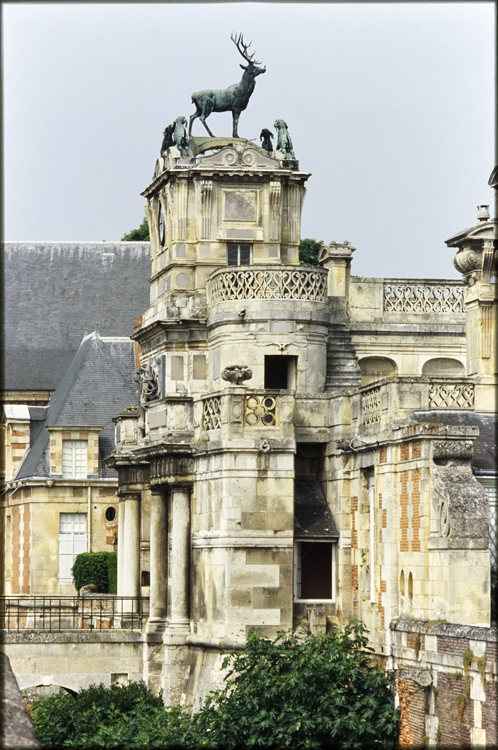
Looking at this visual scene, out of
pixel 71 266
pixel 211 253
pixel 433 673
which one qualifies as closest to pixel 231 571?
pixel 433 673

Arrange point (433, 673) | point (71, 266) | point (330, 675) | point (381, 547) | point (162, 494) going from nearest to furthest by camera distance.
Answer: point (433, 673) → point (330, 675) → point (381, 547) → point (162, 494) → point (71, 266)

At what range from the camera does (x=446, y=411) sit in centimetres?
2222

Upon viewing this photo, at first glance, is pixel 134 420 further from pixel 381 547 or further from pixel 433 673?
pixel 433 673

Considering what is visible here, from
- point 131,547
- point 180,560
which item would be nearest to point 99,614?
point 131,547

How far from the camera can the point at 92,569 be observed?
39.8 metres

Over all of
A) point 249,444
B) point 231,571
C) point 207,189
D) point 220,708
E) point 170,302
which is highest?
point 207,189

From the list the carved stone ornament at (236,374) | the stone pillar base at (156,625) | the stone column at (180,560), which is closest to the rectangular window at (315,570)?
the stone column at (180,560)

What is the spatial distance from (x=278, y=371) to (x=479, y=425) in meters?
6.25

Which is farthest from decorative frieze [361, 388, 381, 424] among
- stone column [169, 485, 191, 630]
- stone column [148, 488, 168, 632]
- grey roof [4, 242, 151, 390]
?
grey roof [4, 242, 151, 390]

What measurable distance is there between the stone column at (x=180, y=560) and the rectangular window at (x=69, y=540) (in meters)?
14.9

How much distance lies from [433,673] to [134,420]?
13.3m

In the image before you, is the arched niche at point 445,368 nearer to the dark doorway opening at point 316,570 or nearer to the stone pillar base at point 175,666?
the dark doorway opening at point 316,570

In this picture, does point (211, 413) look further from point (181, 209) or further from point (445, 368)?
point (445, 368)

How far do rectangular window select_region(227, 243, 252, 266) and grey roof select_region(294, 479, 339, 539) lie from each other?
17.1 ft
